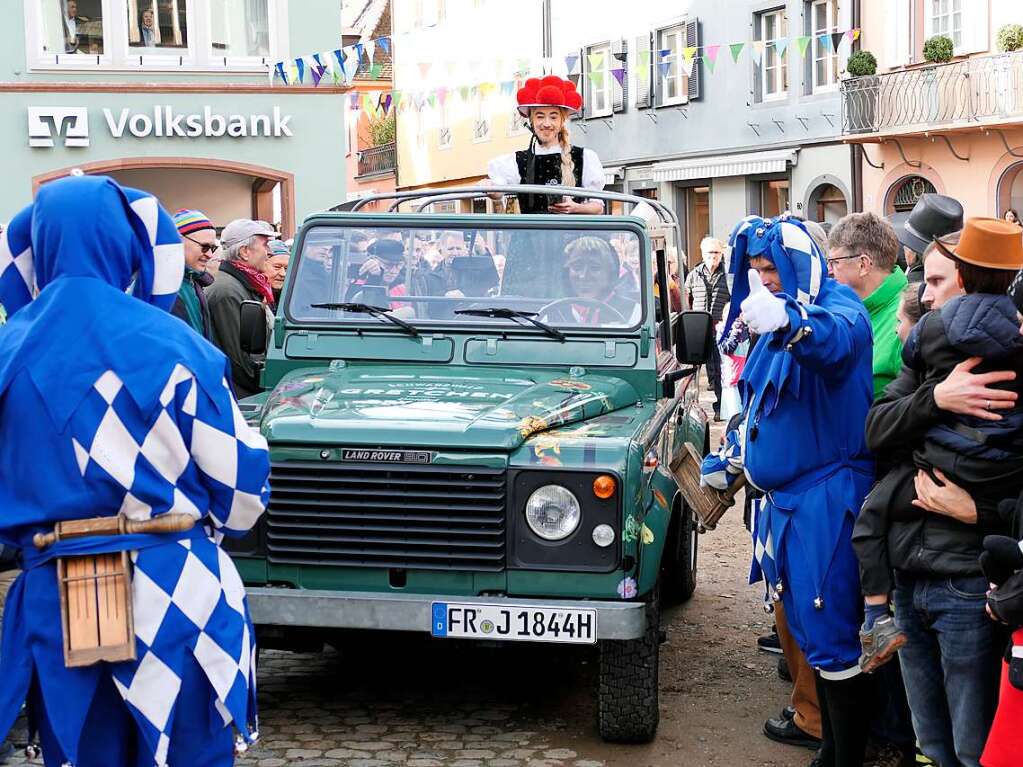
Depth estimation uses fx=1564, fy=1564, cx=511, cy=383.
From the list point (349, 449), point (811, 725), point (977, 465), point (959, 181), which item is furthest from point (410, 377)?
point (959, 181)

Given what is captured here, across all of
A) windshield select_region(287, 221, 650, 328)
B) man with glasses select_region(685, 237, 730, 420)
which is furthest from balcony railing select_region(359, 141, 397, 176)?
windshield select_region(287, 221, 650, 328)

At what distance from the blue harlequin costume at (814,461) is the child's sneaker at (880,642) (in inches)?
12.9

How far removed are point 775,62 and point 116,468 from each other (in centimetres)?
2670

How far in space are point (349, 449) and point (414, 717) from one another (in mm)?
1173

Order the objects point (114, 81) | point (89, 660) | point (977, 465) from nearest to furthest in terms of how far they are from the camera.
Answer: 1. point (89, 660)
2. point (977, 465)
3. point (114, 81)

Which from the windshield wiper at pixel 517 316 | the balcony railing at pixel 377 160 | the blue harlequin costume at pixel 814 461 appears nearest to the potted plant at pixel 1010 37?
the windshield wiper at pixel 517 316

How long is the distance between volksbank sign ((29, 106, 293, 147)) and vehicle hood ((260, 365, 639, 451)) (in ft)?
44.7

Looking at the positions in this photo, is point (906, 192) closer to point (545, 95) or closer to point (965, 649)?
point (545, 95)

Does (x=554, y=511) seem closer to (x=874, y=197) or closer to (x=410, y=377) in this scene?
(x=410, y=377)

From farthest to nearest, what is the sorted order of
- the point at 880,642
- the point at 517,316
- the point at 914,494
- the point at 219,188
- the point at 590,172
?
the point at 219,188 < the point at 590,172 < the point at 517,316 < the point at 880,642 < the point at 914,494

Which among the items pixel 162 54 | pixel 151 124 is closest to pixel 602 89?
pixel 162 54

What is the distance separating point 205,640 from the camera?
335cm

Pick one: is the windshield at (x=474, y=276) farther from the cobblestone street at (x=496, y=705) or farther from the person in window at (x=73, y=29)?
the person in window at (x=73, y=29)

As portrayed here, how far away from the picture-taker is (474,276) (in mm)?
6613
